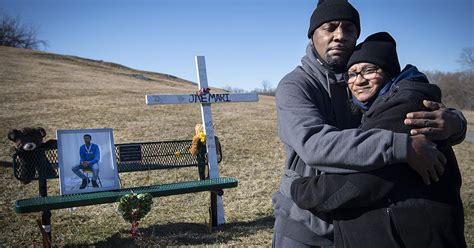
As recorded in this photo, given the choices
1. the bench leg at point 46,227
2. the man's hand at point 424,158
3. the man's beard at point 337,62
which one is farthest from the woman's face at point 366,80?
the bench leg at point 46,227

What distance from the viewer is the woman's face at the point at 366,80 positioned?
182 cm

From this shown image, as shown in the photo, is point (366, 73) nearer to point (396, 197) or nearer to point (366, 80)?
point (366, 80)

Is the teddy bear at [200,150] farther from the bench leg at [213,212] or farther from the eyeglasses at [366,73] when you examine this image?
the eyeglasses at [366,73]

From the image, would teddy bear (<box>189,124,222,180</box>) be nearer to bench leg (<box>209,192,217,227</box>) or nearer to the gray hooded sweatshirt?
bench leg (<box>209,192,217,227</box>)

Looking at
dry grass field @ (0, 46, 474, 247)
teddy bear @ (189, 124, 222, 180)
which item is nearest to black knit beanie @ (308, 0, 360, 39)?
dry grass field @ (0, 46, 474, 247)

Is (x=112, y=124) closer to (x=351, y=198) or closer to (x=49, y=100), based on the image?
(x=49, y=100)

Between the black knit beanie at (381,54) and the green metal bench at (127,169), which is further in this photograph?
the green metal bench at (127,169)

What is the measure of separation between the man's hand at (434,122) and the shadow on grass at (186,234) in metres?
3.87

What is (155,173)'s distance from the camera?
847cm

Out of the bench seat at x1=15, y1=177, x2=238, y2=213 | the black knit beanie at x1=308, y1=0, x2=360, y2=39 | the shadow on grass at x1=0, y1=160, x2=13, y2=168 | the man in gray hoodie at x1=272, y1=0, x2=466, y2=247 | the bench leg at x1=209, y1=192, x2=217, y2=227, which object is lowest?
the bench leg at x1=209, y1=192, x2=217, y2=227

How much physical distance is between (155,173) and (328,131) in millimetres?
7232

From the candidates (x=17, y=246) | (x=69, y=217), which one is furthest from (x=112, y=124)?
(x=17, y=246)

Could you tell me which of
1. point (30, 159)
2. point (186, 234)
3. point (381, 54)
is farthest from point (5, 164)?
point (381, 54)

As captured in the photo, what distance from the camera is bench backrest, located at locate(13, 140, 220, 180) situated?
5.18m
